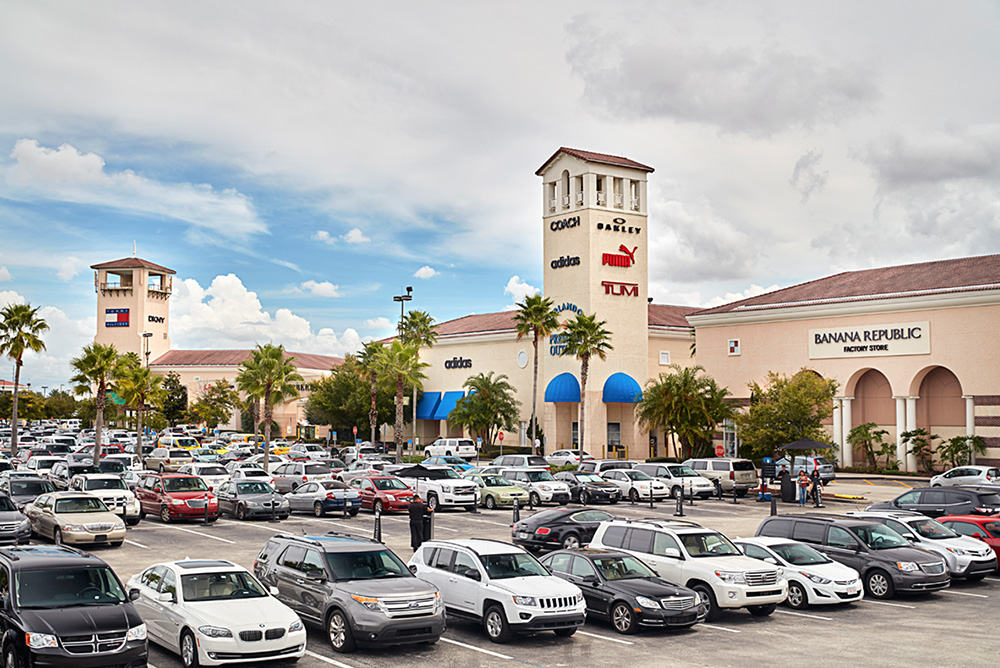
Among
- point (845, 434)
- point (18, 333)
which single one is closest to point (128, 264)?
point (18, 333)

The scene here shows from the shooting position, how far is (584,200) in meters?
68.8

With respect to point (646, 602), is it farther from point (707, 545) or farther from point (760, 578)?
point (707, 545)

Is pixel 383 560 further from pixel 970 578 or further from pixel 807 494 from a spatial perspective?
pixel 807 494

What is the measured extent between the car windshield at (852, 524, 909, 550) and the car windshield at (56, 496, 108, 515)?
20.4 m

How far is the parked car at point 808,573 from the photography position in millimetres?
18031

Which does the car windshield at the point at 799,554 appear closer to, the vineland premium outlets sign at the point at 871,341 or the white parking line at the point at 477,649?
the white parking line at the point at 477,649

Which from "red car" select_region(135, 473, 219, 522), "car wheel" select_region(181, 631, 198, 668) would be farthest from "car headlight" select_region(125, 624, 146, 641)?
"red car" select_region(135, 473, 219, 522)

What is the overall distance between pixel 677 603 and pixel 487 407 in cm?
5549

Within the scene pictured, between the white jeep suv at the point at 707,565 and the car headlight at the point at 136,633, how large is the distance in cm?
954

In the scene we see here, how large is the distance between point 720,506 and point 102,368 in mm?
39546

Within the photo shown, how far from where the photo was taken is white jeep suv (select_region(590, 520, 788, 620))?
16.8 m

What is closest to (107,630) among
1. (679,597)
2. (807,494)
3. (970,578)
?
(679,597)

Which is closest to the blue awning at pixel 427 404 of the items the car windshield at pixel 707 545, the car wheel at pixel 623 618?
the car windshield at pixel 707 545

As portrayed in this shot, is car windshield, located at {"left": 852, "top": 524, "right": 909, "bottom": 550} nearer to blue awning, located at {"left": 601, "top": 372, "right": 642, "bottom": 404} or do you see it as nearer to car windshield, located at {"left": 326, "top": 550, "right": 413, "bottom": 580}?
car windshield, located at {"left": 326, "top": 550, "right": 413, "bottom": 580}
